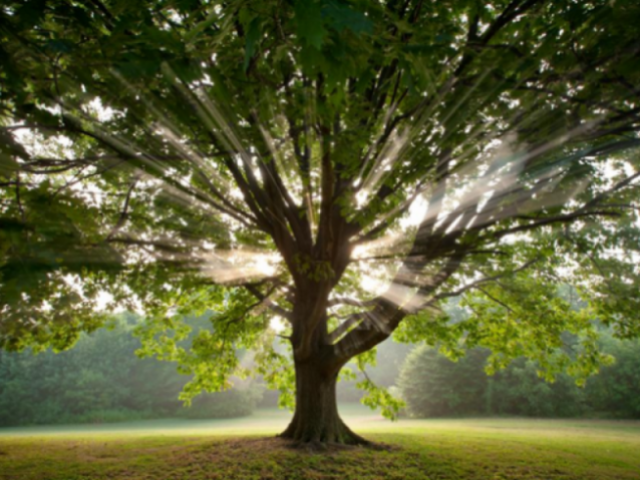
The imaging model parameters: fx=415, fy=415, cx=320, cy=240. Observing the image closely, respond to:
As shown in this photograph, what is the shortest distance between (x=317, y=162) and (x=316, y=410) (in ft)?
19.5

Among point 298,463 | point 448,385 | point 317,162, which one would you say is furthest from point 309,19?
point 448,385

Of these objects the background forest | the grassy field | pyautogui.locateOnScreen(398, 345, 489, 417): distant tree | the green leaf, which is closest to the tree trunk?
the grassy field

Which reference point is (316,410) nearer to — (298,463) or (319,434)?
(319,434)

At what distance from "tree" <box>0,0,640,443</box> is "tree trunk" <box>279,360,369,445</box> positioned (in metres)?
0.05

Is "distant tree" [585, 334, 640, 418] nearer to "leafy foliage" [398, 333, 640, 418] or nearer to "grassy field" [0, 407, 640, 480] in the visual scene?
"leafy foliage" [398, 333, 640, 418]

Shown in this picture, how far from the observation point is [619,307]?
1103 centimetres

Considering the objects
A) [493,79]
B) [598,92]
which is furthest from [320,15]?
[598,92]

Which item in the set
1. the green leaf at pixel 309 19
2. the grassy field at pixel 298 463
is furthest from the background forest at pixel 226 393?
the green leaf at pixel 309 19

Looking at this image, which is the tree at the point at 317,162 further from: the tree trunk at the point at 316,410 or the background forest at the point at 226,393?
the background forest at the point at 226,393

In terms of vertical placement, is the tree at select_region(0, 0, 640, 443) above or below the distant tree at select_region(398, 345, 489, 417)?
above

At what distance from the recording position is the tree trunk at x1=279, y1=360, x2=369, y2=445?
32.5ft

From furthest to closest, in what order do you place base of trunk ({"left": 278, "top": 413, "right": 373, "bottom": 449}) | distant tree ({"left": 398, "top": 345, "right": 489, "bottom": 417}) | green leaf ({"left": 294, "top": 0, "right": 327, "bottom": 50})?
1. distant tree ({"left": 398, "top": 345, "right": 489, "bottom": 417})
2. base of trunk ({"left": 278, "top": 413, "right": 373, "bottom": 449})
3. green leaf ({"left": 294, "top": 0, "right": 327, "bottom": 50})

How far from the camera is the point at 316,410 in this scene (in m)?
10.1

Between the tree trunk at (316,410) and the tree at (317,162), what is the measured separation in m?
0.05
